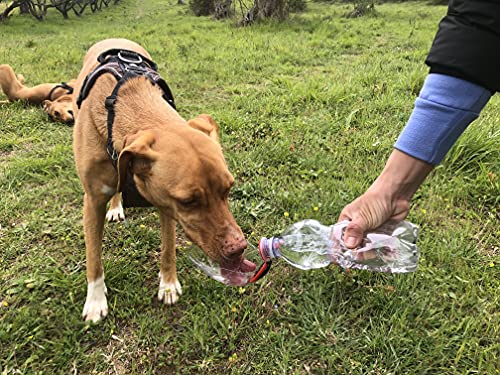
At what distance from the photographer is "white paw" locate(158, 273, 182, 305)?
276 cm

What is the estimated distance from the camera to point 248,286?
2811mm

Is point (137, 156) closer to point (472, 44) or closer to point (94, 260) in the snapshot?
point (94, 260)

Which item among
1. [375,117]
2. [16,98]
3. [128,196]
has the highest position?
[128,196]

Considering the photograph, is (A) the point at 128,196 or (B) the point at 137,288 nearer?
(A) the point at 128,196

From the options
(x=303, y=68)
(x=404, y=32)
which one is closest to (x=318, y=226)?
(x=303, y=68)

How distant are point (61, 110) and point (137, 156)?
4078 mm

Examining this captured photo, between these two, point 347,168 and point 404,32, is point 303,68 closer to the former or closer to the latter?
point 347,168

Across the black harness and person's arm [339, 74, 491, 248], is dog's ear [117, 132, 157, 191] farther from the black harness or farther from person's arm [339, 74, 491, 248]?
person's arm [339, 74, 491, 248]

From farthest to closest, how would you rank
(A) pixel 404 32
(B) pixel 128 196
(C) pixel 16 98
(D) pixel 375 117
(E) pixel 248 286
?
1. (A) pixel 404 32
2. (C) pixel 16 98
3. (D) pixel 375 117
4. (E) pixel 248 286
5. (B) pixel 128 196

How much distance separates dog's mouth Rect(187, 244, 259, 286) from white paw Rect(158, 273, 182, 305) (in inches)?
8.8

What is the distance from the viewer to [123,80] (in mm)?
2570

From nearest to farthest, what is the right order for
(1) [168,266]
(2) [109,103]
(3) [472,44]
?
(3) [472,44], (2) [109,103], (1) [168,266]

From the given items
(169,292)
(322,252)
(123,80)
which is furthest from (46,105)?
(322,252)

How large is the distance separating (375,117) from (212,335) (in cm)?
364
